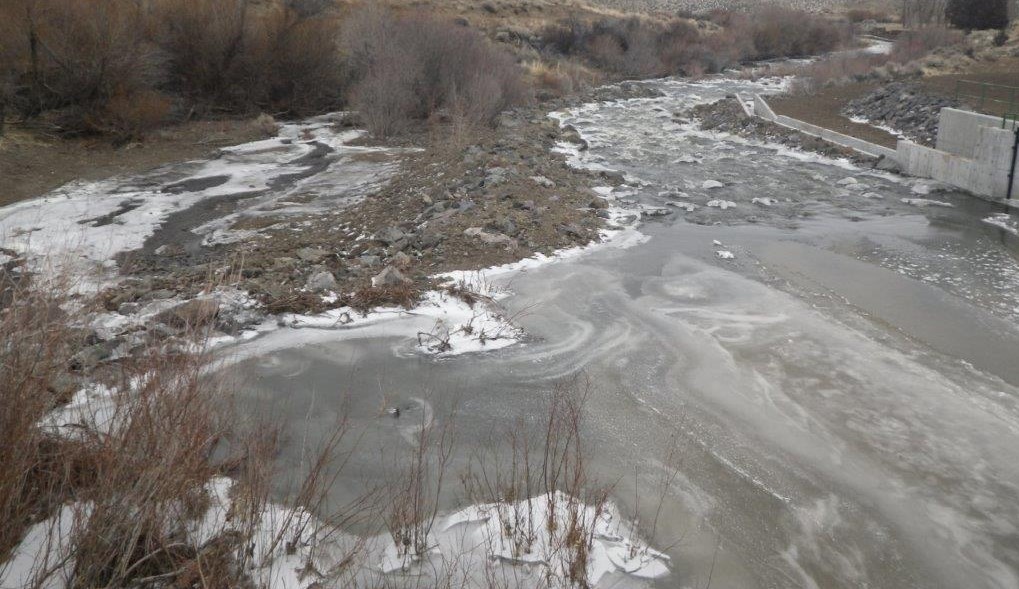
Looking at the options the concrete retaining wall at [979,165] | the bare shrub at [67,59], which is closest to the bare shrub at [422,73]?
the bare shrub at [67,59]

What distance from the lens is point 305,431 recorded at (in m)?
6.16

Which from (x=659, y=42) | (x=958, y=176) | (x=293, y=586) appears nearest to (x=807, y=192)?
(x=958, y=176)

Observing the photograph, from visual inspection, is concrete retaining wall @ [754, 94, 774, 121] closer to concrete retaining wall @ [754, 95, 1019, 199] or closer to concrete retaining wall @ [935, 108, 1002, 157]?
concrete retaining wall @ [754, 95, 1019, 199]

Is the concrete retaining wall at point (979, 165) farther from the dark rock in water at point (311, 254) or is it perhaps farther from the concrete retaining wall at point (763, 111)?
the dark rock in water at point (311, 254)

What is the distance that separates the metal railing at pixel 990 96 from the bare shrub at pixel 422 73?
1340cm

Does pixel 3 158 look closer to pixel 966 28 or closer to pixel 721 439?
pixel 721 439

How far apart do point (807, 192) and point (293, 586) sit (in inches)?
570

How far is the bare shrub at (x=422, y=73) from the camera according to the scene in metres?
22.4

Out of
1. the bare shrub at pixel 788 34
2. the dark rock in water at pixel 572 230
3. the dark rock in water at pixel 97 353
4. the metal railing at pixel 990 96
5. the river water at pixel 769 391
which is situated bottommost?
the river water at pixel 769 391

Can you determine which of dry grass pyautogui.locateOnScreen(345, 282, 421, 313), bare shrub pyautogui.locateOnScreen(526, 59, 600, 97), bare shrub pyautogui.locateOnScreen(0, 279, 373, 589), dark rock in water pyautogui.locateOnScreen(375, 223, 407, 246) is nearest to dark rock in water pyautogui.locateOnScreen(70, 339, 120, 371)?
bare shrub pyautogui.locateOnScreen(0, 279, 373, 589)

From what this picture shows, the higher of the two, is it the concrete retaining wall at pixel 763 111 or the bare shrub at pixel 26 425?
the bare shrub at pixel 26 425

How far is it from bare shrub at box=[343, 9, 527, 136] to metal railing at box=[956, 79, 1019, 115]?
44.0 ft

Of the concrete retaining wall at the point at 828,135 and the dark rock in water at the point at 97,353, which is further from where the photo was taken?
the concrete retaining wall at the point at 828,135

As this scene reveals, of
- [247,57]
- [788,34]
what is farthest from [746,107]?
[788,34]
